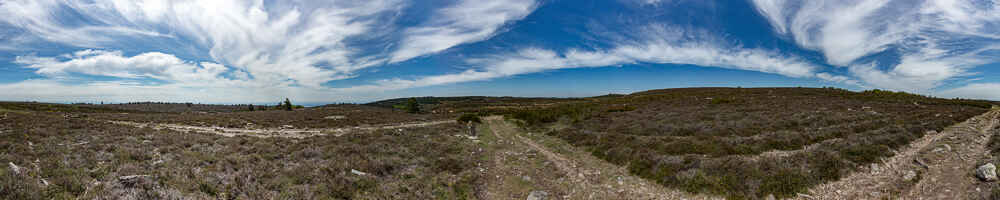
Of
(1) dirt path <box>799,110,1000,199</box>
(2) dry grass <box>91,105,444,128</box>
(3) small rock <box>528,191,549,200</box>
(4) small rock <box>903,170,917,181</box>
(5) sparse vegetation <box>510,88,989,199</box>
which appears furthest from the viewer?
(2) dry grass <box>91,105,444,128</box>

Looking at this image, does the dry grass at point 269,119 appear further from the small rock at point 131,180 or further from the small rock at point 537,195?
the small rock at point 537,195

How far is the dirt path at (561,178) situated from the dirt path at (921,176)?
134 inches

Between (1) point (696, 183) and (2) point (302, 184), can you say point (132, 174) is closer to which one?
(2) point (302, 184)

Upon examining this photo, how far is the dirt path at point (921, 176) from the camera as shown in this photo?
6.48m

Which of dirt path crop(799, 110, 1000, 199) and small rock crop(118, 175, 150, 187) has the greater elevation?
small rock crop(118, 175, 150, 187)

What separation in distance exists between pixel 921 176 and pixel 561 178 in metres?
8.75

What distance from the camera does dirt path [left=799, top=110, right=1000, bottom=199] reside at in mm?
6484

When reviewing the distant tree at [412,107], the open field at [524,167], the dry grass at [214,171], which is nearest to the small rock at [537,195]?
the open field at [524,167]

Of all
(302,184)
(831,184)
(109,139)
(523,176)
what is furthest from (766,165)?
(109,139)

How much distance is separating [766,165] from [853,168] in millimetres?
2070

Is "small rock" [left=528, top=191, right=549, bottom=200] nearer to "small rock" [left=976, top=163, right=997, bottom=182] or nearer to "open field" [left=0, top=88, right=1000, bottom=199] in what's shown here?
"open field" [left=0, top=88, right=1000, bottom=199]

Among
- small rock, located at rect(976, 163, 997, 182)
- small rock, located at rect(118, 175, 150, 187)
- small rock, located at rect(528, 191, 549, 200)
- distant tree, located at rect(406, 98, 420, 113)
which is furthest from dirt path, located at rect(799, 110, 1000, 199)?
distant tree, located at rect(406, 98, 420, 113)

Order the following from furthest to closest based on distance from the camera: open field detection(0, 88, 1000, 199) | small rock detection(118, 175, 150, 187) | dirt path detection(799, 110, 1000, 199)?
open field detection(0, 88, 1000, 199), small rock detection(118, 175, 150, 187), dirt path detection(799, 110, 1000, 199)

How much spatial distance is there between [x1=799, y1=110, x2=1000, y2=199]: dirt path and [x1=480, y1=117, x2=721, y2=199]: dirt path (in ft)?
11.2
